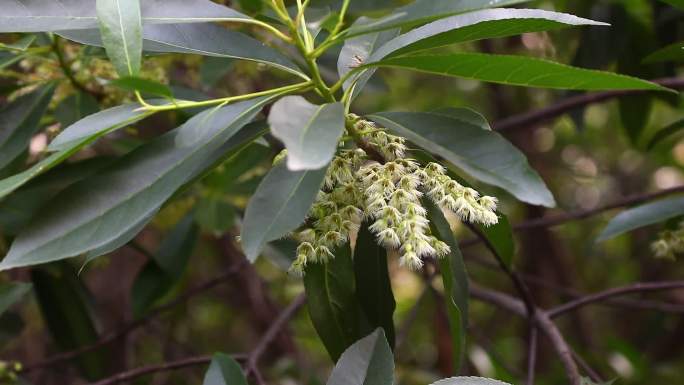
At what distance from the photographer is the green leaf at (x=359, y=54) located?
110 cm

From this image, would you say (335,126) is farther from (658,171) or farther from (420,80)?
(658,171)

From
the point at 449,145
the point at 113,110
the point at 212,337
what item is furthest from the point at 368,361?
the point at 212,337

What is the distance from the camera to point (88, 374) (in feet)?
5.73

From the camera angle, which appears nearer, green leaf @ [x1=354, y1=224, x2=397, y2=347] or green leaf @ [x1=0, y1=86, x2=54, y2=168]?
green leaf @ [x1=354, y1=224, x2=397, y2=347]

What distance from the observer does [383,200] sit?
896 mm

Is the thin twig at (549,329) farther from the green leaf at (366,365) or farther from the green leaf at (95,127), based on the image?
the green leaf at (95,127)

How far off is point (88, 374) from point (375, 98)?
164 centimetres

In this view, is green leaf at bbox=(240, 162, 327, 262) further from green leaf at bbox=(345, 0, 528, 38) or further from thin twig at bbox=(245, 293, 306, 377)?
thin twig at bbox=(245, 293, 306, 377)

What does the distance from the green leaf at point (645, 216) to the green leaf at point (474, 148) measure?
0.52 meters

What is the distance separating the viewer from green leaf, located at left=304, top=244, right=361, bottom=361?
3.54ft

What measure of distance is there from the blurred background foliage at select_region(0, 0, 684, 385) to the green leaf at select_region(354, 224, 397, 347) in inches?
11.2

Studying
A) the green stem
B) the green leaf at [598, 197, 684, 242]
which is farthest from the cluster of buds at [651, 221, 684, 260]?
the green stem

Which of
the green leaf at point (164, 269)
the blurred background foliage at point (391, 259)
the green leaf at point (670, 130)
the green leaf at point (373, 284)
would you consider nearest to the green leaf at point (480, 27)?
the green leaf at point (373, 284)

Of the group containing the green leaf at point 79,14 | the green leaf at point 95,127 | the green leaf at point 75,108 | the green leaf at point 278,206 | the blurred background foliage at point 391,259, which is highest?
the green leaf at point 79,14
